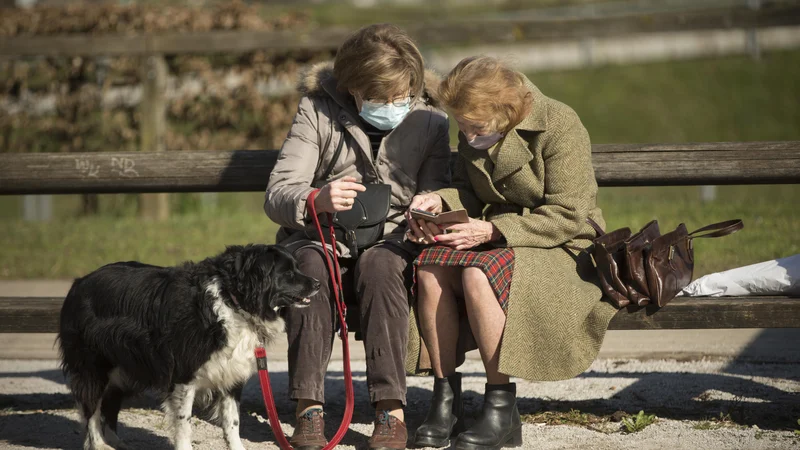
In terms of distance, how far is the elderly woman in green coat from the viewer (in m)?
3.60

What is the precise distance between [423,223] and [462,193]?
38cm

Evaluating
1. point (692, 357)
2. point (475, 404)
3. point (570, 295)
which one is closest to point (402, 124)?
point (570, 295)

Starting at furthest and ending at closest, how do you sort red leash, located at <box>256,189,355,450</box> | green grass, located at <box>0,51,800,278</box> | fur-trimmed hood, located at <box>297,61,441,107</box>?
green grass, located at <box>0,51,800,278</box> < fur-trimmed hood, located at <box>297,61,441,107</box> < red leash, located at <box>256,189,355,450</box>

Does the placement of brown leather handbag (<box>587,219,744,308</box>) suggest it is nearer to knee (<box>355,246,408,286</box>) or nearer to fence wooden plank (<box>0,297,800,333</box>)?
fence wooden plank (<box>0,297,800,333</box>)

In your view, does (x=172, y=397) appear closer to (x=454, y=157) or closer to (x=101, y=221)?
(x=454, y=157)

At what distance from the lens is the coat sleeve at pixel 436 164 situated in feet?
13.4

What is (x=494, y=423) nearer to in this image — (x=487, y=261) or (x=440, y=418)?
(x=440, y=418)

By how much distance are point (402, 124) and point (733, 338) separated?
2.76 m

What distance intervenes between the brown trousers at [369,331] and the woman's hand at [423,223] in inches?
6.3

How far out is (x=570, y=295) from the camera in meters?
3.66

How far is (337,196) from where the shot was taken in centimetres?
361

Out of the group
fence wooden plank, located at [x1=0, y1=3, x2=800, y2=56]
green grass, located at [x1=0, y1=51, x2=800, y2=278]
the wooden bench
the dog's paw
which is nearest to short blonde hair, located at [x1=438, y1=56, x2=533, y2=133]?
the wooden bench

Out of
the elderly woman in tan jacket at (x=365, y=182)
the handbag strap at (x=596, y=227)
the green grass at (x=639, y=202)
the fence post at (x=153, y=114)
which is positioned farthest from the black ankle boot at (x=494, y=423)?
the fence post at (x=153, y=114)

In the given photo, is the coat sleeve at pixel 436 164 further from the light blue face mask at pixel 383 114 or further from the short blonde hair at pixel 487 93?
the short blonde hair at pixel 487 93
